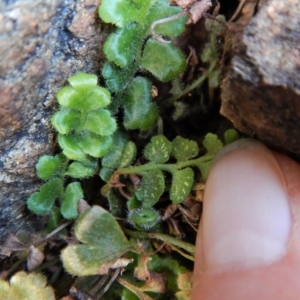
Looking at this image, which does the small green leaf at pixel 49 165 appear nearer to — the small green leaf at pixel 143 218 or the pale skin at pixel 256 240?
the small green leaf at pixel 143 218

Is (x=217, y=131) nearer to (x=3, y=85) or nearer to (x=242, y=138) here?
(x=242, y=138)

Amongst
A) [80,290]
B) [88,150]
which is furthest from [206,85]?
[80,290]

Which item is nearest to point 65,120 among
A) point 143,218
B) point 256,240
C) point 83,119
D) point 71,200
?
point 83,119

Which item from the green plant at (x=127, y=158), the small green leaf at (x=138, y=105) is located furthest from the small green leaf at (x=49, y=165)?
the small green leaf at (x=138, y=105)

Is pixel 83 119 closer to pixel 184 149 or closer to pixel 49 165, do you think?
pixel 49 165

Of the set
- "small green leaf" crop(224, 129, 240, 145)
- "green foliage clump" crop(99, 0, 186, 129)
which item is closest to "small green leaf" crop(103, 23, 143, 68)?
"green foliage clump" crop(99, 0, 186, 129)
